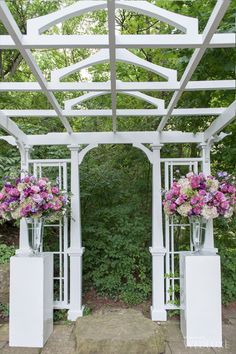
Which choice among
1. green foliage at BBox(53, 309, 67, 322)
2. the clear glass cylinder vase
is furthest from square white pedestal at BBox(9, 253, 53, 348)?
green foliage at BBox(53, 309, 67, 322)

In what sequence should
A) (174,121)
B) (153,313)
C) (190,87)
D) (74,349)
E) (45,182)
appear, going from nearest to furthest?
(190,87), (74,349), (45,182), (153,313), (174,121)

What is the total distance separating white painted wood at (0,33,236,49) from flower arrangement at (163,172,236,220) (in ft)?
5.26

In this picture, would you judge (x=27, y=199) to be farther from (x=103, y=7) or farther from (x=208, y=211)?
(x=103, y=7)

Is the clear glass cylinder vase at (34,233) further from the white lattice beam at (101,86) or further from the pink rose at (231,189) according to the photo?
the pink rose at (231,189)

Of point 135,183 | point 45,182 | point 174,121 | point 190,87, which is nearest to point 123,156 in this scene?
point 135,183

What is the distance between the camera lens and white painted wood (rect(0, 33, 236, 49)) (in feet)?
6.70

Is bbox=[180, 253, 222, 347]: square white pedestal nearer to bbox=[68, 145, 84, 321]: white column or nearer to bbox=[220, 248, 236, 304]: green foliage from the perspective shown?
bbox=[220, 248, 236, 304]: green foliage

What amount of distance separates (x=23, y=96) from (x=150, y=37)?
18.2ft

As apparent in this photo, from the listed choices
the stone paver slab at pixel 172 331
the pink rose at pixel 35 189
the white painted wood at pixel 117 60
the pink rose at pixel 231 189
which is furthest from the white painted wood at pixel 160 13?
the stone paver slab at pixel 172 331

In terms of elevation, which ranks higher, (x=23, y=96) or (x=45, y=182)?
(x=23, y=96)

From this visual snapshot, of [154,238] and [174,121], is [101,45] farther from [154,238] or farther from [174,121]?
[174,121]

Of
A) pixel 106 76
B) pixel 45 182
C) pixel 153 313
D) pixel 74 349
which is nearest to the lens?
pixel 74 349

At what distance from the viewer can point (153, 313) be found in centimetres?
401

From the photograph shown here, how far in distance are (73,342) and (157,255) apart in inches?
51.8
